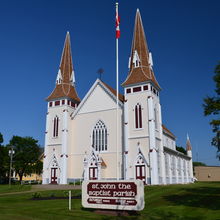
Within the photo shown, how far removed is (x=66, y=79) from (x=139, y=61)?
16.0 meters

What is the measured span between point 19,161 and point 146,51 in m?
41.4

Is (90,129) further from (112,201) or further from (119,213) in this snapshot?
(119,213)

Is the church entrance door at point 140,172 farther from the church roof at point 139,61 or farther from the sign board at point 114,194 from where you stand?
the sign board at point 114,194

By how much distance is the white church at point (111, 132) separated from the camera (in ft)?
128

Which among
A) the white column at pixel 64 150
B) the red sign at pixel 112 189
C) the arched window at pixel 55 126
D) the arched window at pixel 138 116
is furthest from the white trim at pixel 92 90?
the red sign at pixel 112 189

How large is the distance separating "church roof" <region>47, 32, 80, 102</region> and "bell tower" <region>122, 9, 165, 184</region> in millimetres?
12812

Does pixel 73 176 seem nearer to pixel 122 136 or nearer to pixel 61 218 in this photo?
pixel 122 136

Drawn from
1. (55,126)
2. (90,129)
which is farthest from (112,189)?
(55,126)

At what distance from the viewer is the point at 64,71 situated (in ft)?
174

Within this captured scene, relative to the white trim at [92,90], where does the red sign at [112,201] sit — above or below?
below

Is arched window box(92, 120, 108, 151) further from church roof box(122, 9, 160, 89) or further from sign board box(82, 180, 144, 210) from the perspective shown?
sign board box(82, 180, 144, 210)

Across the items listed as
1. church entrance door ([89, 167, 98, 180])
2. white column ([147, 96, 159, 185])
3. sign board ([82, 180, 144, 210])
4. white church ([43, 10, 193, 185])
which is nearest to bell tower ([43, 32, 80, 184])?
white church ([43, 10, 193, 185])

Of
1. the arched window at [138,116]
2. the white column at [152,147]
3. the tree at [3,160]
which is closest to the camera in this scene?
the white column at [152,147]

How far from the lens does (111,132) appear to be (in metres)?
43.7
